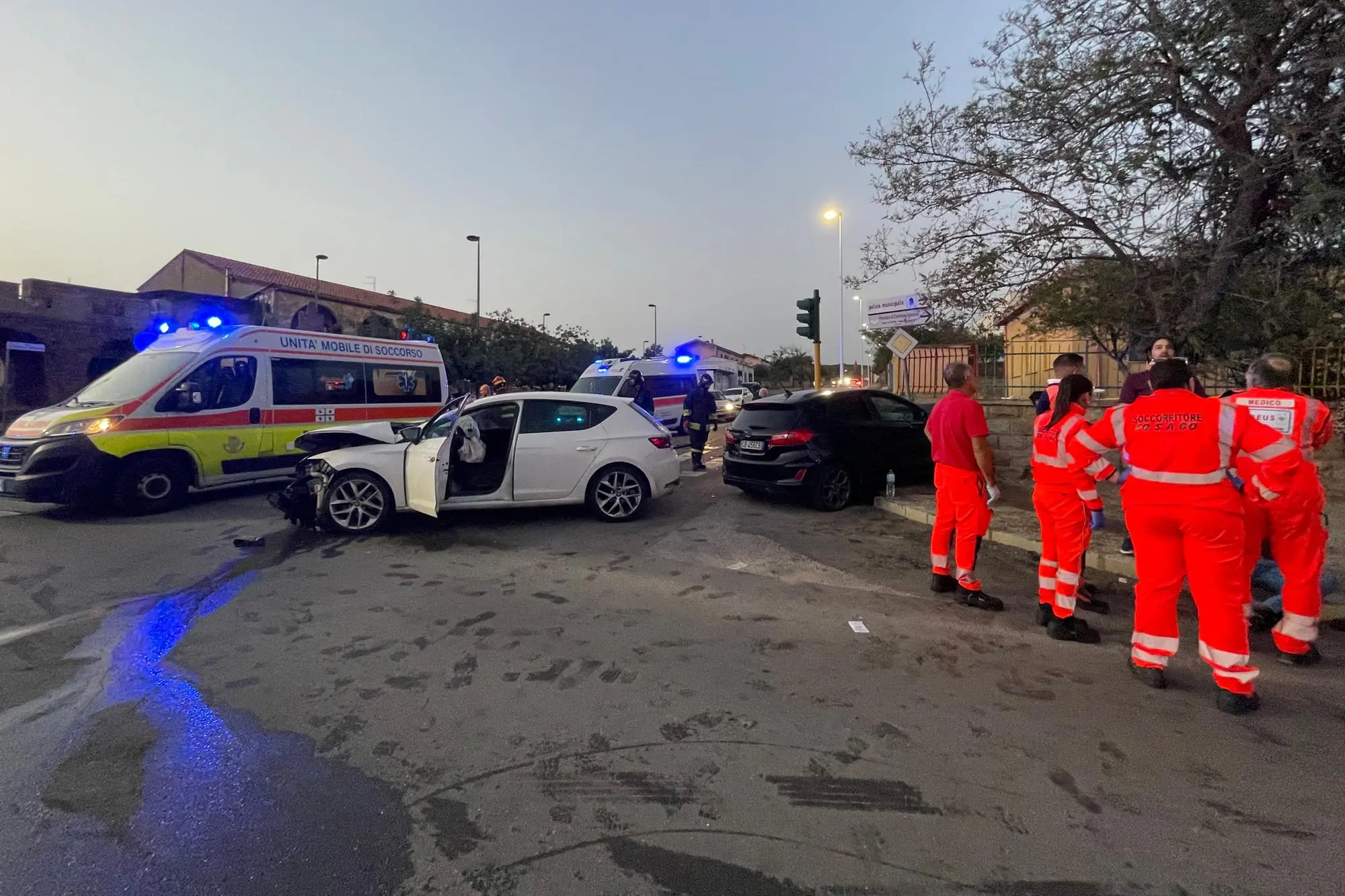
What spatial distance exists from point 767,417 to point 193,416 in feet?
22.9

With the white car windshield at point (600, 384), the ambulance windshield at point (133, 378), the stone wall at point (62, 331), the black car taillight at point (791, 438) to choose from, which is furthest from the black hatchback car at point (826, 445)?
the stone wall at point (62, 331)

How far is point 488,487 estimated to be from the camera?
25.1ft

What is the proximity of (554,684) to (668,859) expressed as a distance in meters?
1.50

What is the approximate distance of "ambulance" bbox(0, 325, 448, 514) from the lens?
7684mm

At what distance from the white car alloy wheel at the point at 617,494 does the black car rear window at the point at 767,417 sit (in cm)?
176

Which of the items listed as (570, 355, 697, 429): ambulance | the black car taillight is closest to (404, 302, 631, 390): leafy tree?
(570, 355, 697, 429): ambulance

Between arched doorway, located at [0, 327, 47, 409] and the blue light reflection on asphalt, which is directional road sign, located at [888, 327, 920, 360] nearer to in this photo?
the blue light reflection on asphalt

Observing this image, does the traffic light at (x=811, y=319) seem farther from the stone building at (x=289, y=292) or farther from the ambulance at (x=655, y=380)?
the stone building at (x=289, y=292)

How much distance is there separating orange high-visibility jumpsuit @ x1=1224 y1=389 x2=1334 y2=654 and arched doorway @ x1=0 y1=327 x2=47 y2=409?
30588mm

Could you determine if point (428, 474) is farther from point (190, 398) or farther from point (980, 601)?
point (980, 601)

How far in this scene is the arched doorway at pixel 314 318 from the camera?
102 feet

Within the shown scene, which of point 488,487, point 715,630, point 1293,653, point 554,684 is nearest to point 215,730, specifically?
point 554,684

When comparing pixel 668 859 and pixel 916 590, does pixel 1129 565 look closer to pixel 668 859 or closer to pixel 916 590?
pixel 916 590

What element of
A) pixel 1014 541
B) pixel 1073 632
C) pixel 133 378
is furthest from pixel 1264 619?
pixel 133 378
